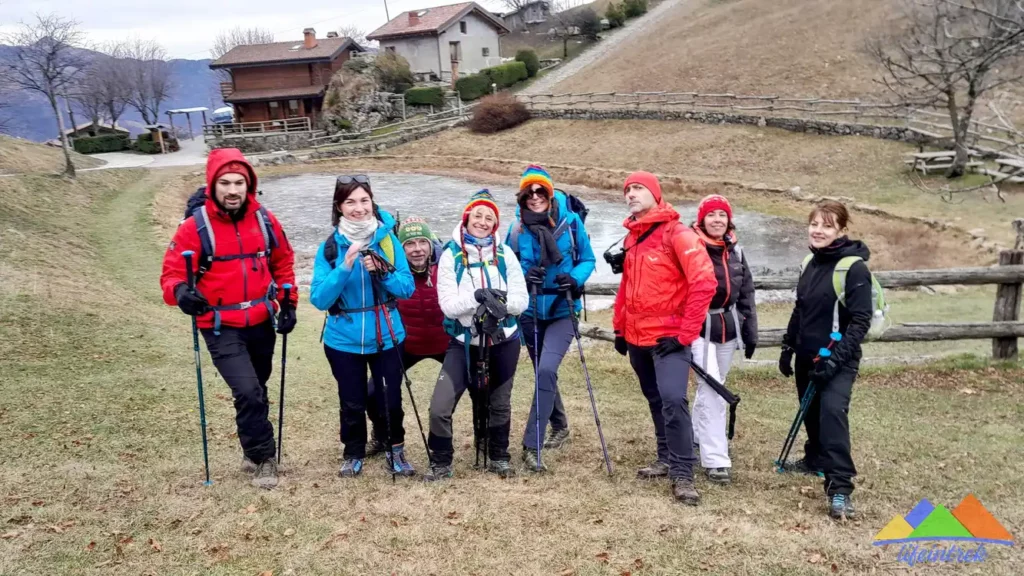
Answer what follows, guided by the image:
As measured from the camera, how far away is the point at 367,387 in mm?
5504

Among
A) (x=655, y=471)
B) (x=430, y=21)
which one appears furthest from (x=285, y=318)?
(x=430, y=21)

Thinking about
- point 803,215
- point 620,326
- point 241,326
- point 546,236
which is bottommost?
point 803,215

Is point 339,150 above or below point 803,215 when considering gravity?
above

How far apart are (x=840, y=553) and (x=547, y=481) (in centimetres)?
212

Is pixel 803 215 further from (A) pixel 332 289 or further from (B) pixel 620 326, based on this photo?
(A) pixel 332 289

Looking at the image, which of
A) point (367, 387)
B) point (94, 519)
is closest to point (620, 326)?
point (367, 387)

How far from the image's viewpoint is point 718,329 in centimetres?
545

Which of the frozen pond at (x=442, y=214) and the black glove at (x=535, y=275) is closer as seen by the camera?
the black glove at (x=535, y=275)

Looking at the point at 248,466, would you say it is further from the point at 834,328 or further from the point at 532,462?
the point at 834,328

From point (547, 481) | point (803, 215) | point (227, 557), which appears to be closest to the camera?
point (227, 557)

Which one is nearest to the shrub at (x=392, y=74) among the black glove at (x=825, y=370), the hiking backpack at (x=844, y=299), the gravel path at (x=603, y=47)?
the gravel path at (x=603, y=47)

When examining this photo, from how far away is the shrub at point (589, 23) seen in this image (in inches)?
2280

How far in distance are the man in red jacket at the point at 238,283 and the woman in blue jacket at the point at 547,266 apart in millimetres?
1931

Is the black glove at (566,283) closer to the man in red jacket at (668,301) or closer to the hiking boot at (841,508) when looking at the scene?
the man in red jacket at (668,301)
